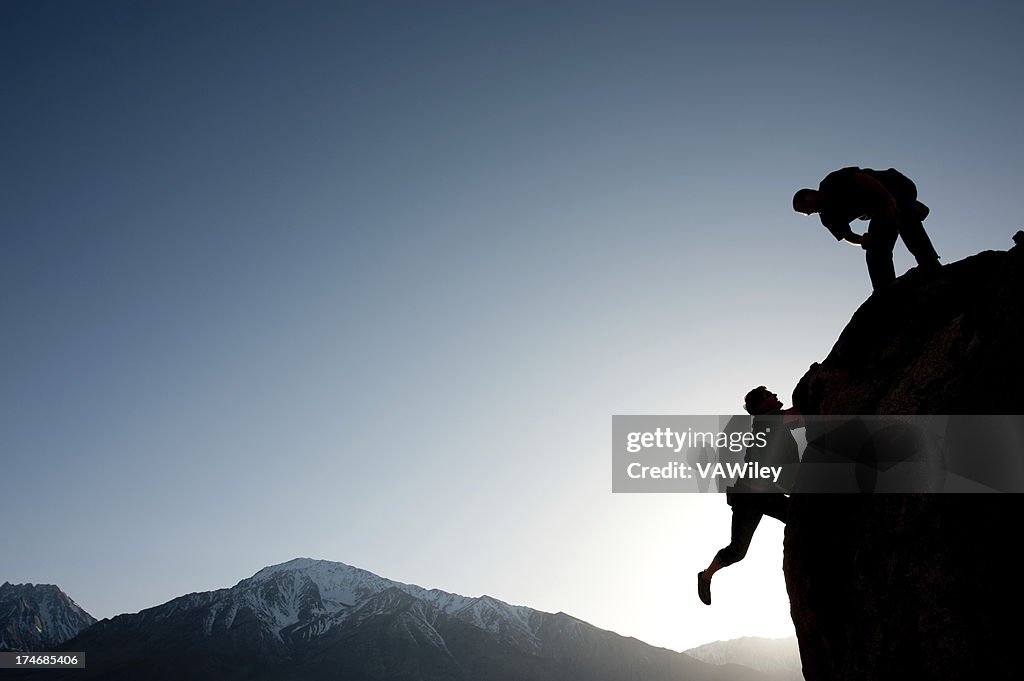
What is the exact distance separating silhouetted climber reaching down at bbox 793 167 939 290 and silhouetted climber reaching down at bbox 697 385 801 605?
2539 mm

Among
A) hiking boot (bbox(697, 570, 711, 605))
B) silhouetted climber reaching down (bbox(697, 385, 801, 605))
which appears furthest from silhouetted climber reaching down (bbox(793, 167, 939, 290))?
hiking boot (bbox(697, 570, 711, 605))

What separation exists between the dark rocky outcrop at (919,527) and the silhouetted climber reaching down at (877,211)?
971 millimetres

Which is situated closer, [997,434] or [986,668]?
[986,668]

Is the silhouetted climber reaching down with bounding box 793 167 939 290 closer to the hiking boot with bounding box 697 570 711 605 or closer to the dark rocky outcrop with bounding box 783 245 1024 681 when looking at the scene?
the dark rocky outcrop with bounding box 783 245 1024 681

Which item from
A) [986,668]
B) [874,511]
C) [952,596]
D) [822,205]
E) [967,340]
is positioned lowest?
[986,668]

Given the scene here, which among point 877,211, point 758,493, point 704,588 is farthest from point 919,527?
point 877,211

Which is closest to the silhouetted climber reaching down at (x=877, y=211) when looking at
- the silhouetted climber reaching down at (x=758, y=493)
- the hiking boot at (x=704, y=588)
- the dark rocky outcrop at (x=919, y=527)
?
the dark rocky outcrop at (x=919, y=527)

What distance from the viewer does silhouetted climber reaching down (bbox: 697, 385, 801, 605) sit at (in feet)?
31.2

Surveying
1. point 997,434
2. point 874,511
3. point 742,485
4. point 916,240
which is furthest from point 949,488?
point 916,240

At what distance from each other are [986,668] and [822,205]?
6.78 meters

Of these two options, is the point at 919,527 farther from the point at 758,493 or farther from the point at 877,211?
the point at 877,211

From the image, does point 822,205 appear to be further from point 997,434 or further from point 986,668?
point 986,668

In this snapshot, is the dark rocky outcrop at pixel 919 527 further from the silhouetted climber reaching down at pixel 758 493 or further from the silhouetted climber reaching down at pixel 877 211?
the silhouetted climber reaching down at pixel 877 211

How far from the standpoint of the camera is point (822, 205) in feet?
31.7
